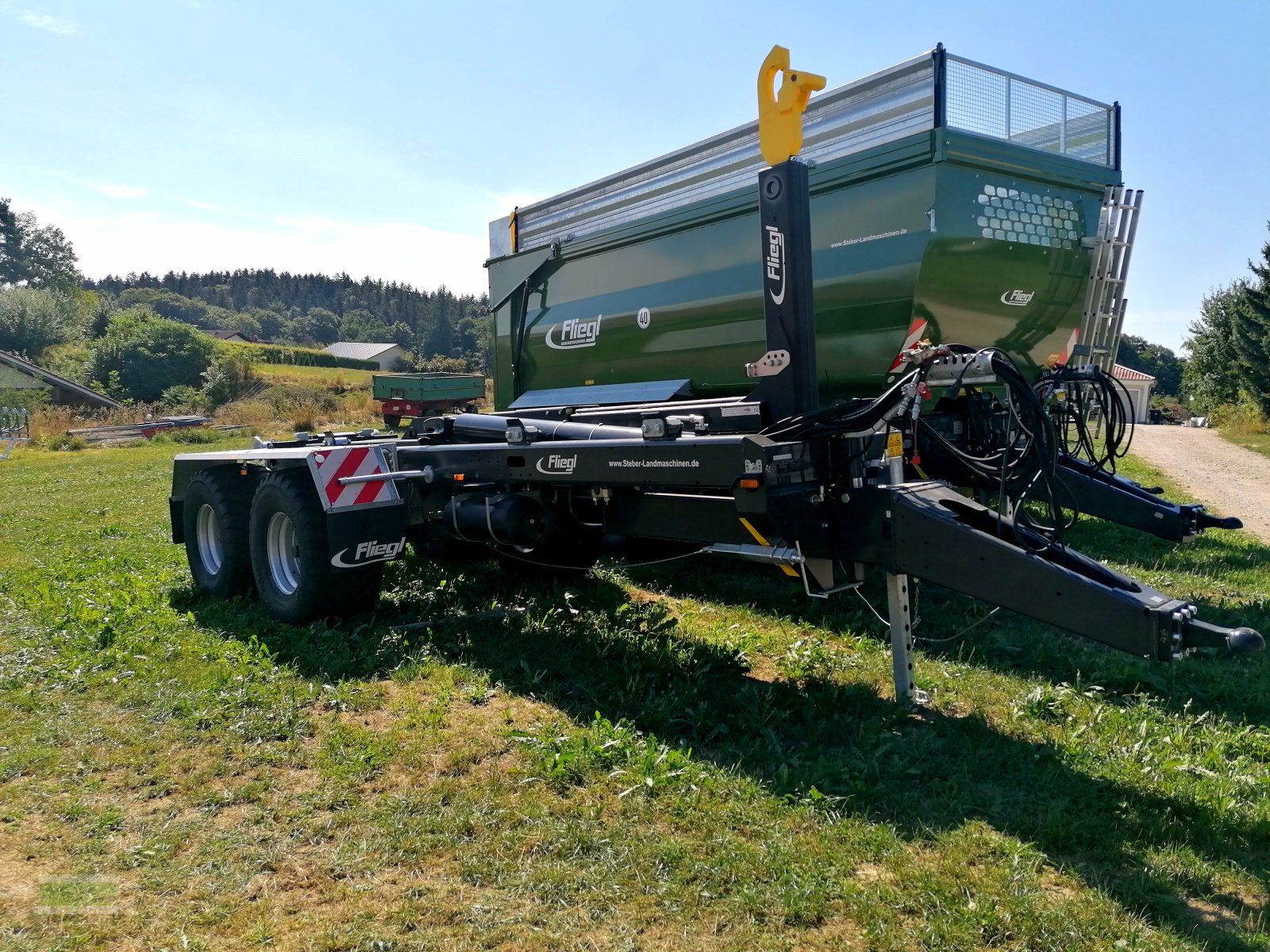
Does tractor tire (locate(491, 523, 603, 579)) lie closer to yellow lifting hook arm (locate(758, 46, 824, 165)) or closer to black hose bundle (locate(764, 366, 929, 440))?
black hose bundle (locate(764, 366, 929, 440))

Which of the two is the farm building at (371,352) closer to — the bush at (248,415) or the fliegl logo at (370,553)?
the bush at (248,415)

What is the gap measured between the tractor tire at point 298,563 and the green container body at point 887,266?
309 centimetres

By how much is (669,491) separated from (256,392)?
43788mm

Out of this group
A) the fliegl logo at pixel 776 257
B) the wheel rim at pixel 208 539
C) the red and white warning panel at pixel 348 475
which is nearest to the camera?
the fliegl logo at pixel 776 257

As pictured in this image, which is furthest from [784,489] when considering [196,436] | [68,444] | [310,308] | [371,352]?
[310,308]

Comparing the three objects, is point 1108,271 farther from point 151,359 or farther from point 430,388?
point 151,359

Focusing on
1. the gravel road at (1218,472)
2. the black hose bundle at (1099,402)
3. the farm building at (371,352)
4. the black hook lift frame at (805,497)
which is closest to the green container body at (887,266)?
the black hose bundle at (1099,402)

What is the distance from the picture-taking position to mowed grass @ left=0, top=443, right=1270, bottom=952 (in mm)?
2664

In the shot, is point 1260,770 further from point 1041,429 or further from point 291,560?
point 291,560

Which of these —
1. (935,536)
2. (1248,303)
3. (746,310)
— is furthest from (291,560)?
(1248,303)

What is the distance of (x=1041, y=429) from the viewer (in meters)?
3.71

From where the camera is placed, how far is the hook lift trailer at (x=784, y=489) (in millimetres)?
3627

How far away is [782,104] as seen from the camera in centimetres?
413

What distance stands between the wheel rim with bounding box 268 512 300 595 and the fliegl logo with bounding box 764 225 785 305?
3593 mm
